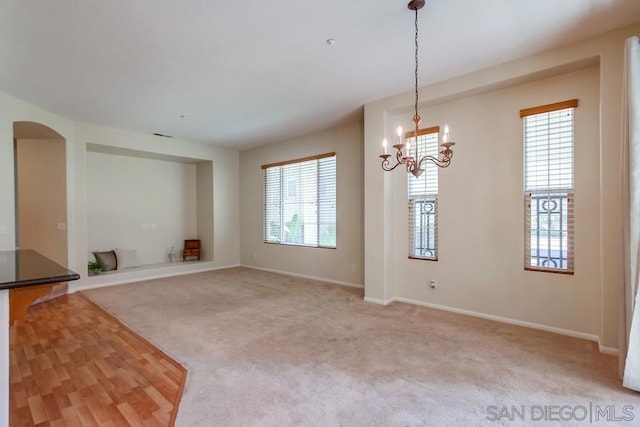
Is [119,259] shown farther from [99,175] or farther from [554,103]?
[554,103]

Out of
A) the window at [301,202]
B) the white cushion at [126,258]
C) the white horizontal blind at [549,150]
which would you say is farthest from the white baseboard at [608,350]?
the white cushion at [126,258]

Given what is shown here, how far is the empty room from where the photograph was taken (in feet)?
7.06

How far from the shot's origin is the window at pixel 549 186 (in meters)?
3.12

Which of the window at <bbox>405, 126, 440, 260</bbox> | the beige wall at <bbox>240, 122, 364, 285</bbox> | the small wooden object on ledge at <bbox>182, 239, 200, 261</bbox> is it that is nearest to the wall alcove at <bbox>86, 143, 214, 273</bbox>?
the small wooden object on ledge at <bbox>182, 239, 200, 261</bbox>

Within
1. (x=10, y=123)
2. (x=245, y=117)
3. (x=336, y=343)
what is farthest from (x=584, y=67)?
(x=10, y=123)

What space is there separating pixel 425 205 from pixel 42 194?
19.8 ft

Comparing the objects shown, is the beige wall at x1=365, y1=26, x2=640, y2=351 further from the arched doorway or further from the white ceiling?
the arched doorway

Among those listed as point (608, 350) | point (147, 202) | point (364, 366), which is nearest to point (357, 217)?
point (364, 366)

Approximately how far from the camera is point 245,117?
4852mm

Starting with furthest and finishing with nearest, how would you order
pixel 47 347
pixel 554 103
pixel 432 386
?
pixel 554 103 < pixel 47 347 < pixel 432 386

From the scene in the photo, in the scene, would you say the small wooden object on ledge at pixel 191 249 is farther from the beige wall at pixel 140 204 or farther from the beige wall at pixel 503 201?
the beige wall at pixel 503 201

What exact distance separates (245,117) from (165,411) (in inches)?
158

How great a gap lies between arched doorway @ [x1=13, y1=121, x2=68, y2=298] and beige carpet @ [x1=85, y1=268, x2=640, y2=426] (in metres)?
1.86

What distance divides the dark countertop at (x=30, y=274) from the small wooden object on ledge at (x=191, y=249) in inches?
206
